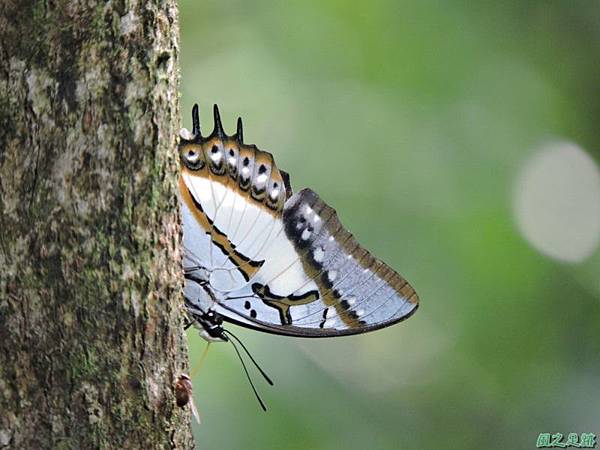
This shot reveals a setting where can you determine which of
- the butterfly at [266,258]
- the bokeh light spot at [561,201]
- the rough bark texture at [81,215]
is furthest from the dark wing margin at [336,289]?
the bokeh light spot at [561,201]

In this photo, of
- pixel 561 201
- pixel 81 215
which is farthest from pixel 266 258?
pixel 561 201

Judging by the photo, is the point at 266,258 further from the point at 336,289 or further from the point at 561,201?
the point at 561,201

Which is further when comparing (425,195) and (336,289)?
(425,195)

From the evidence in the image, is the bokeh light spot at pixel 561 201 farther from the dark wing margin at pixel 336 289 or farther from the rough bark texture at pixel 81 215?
the rough bark texture at pixel 81 215

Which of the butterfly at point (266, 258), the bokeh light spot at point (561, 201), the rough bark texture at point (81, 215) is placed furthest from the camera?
the bokeh light spot at point (561, 201)

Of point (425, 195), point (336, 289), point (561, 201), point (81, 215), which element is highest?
point (561, 201)

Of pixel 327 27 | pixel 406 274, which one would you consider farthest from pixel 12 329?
A: pixel 327 27

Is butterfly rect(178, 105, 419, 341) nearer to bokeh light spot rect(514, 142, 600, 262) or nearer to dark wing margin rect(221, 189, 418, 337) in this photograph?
dark wing margin rect(221, 189, 418, 337)
